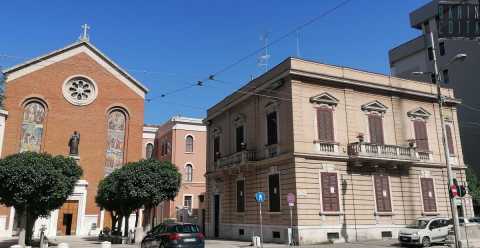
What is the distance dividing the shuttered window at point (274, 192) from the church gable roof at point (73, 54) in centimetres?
2449

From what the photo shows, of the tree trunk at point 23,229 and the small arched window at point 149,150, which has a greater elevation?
the small arched window at point 149,150

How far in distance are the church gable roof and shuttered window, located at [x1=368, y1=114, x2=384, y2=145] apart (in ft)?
88.2

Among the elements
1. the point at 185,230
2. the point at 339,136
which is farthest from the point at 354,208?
the point at 185,230

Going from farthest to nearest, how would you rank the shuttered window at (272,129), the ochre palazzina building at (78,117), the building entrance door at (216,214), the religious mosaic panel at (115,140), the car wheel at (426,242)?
the religious mosaic panel at (115,140) → the ochre palazzina building at (78,117) → the building entrance door at (216,214) → the shuttered window at (272,129) → the car wheel at (426,242)

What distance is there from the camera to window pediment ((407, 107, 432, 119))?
29.5m

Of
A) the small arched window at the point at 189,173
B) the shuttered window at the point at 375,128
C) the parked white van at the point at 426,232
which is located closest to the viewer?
the parked white van at the point at 426,232

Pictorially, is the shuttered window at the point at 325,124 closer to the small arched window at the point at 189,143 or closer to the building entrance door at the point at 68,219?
the building entrance door at the point at 68,219

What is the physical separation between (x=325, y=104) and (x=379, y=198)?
6.86 meters

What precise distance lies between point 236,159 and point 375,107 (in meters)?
10.1

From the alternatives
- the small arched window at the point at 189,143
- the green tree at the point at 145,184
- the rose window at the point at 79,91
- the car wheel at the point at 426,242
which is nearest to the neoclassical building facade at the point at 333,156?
the car wheel at the point at 426,242

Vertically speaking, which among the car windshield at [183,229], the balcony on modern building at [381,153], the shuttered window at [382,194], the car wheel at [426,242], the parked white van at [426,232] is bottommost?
the car wheel at [426,242]

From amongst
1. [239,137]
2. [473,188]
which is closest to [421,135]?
[473,188]

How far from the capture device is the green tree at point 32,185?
22.5m

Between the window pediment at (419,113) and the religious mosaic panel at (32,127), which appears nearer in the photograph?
the window pediment at (419,113)
